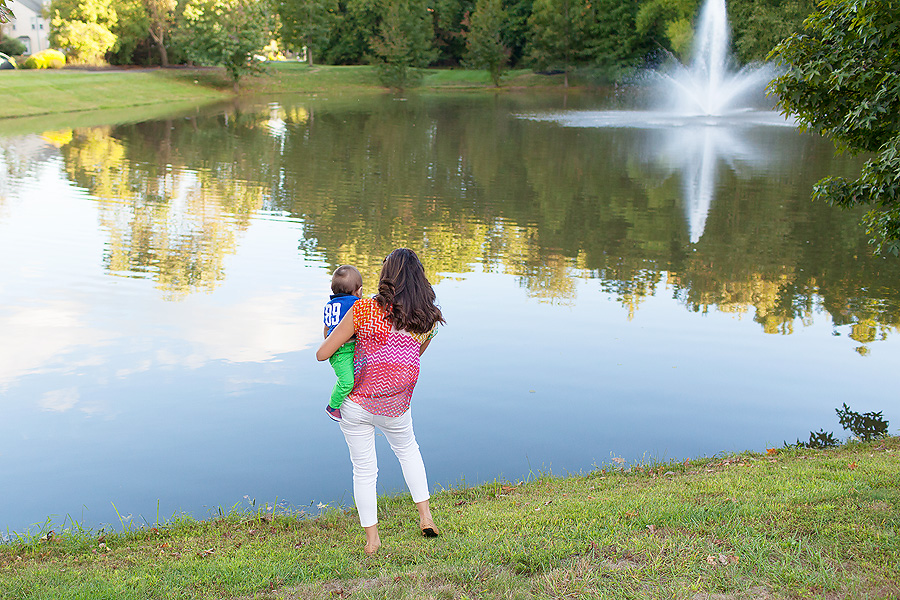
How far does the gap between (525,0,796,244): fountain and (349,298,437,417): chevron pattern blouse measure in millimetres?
13374

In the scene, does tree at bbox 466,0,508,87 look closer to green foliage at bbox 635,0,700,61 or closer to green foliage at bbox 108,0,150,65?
green foliage at bbox 635,0,700,61

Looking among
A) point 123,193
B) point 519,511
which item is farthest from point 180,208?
point 519,511

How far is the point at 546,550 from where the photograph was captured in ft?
15.7

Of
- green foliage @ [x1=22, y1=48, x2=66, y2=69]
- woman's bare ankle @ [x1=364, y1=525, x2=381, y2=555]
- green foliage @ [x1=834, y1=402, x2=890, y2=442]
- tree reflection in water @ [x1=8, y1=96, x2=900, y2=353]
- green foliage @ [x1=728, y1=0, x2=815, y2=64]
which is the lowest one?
green foliage @ [x1=834, y1=402, x2=890, y2=442]

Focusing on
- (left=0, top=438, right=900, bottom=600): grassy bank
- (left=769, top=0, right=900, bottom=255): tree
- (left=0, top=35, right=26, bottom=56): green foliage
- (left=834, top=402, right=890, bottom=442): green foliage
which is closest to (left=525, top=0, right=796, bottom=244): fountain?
(left=834, top=402, right=890, bottom=442): green foliage

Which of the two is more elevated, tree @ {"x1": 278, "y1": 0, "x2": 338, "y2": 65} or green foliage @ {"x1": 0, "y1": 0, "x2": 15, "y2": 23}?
tree @ {"x1": 278, "y1": 0, "x2": 338, "y2": 65}

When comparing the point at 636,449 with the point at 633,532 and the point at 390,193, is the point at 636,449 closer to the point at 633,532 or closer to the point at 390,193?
the point at 633,532

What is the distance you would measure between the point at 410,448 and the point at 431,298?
3.25 ft

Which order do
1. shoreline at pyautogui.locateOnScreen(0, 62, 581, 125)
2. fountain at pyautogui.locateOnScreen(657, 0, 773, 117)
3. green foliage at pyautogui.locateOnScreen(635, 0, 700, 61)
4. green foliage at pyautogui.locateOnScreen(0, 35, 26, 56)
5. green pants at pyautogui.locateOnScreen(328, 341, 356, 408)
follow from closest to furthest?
green pants at pyautogui.locateOnScreen(328, 341, 356, 408) → shoreline at pyautogui.locateOnScreen(0, 62, 581, 125) → fountain at pyautogui.locateOnScreen(657, 0, 773, 117) → green foliage at pyautogui.locateOnScreen(0, 35, 26, 56) → green foliage at pyautogui.locateOnScreen(635, 0, 700, 61)

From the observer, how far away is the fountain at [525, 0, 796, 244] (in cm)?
2634

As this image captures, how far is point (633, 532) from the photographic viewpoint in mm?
5043

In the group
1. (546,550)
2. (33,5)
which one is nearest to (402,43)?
(33,5)

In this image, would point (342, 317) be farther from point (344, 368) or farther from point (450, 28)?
point (450, 28)

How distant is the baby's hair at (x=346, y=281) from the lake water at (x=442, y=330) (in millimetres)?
A: 2636
